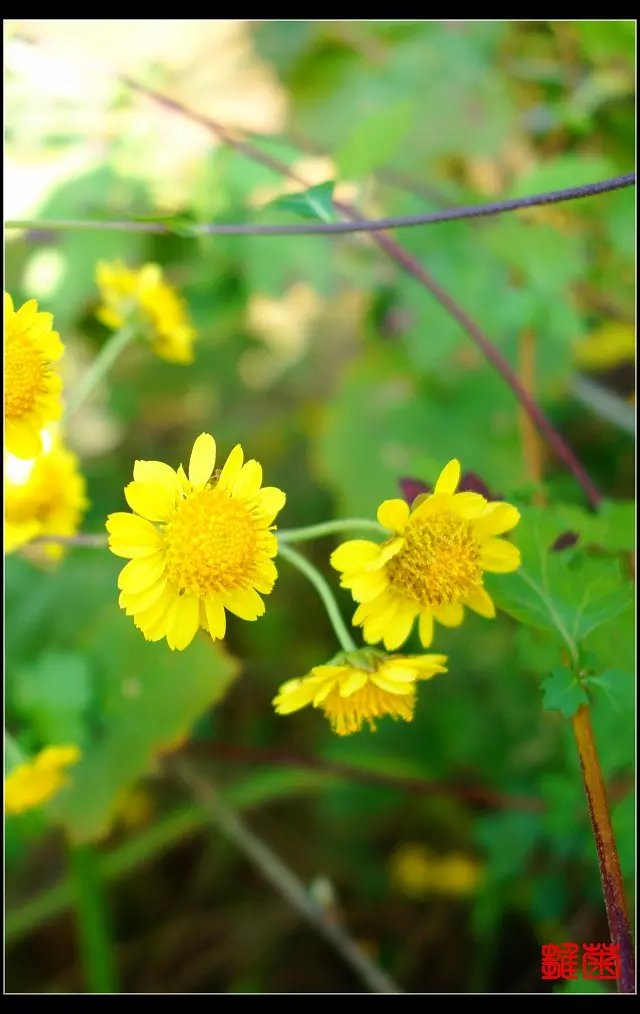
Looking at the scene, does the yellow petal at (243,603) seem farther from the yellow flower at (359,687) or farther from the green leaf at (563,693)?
the green leaf at (563,693)

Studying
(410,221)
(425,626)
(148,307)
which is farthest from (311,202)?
(425,626)

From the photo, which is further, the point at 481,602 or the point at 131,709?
the point at 131,709

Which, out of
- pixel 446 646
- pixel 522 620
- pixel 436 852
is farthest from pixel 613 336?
pixel 522 620

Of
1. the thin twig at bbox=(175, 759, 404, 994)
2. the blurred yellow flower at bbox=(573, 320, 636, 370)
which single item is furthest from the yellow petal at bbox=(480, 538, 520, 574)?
the blurred yellow flower at bbox=(573, 320, 636, 370)

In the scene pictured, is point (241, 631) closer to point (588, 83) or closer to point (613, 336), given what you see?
point (613, 336)

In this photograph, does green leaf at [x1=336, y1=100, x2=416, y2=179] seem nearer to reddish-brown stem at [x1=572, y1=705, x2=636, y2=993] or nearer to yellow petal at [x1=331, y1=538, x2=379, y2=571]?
yellow petal at [x1=331, y1=538, x2=379, y2=571]

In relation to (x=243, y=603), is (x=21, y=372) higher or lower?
higher

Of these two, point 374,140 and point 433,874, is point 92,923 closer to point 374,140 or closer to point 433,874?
point 433,874
